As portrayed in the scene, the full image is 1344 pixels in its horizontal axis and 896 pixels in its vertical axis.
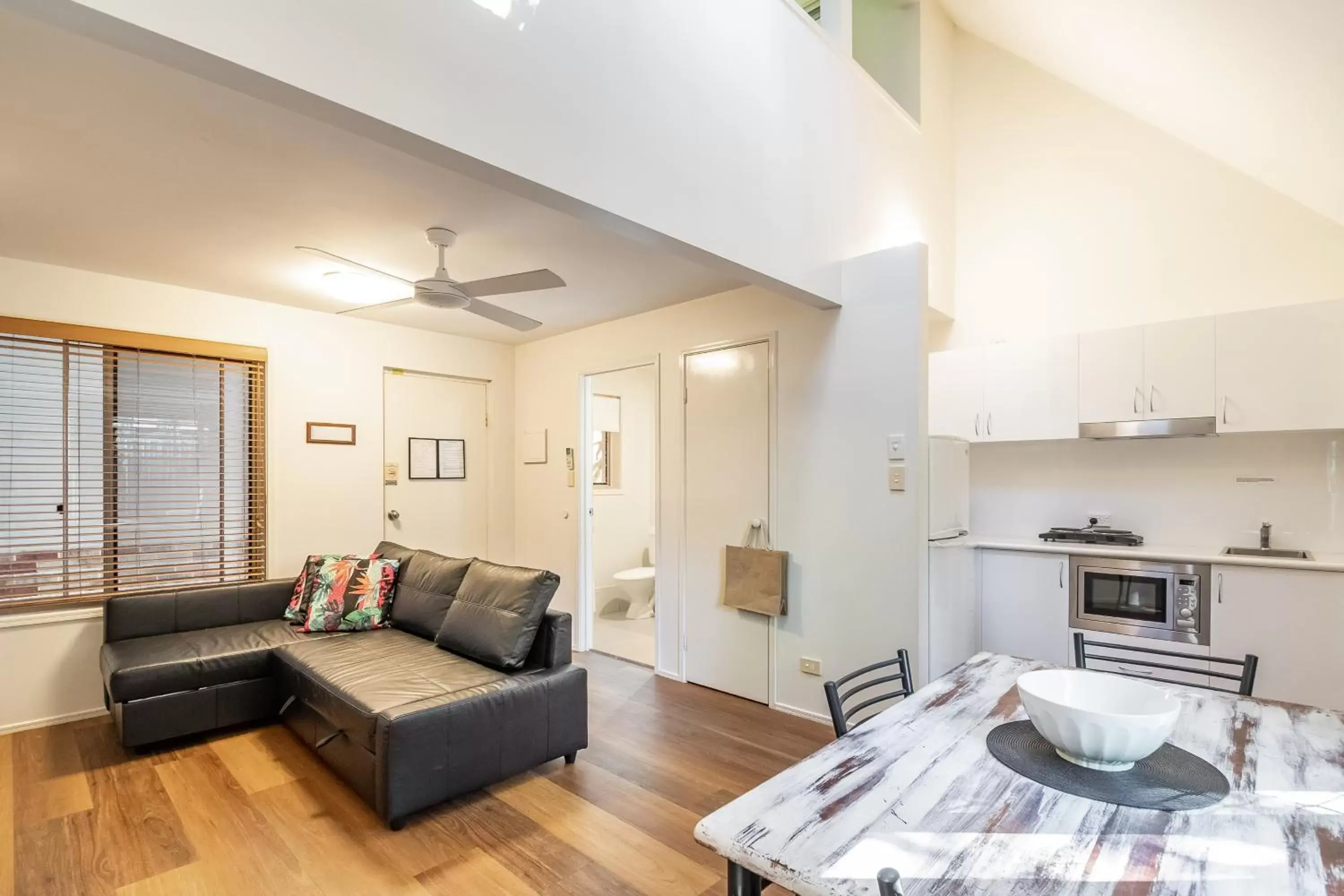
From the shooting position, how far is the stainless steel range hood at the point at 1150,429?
3.26 metres

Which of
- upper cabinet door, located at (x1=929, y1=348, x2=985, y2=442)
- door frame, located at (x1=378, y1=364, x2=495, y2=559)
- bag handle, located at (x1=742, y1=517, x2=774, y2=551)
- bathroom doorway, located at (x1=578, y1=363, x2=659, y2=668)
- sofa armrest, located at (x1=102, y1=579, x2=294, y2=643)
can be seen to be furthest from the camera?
bathroom doorway, located at (x1=578, y1=363, x2=659, y2=668)

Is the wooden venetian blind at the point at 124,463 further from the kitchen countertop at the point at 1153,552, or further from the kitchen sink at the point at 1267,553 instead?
the kitchen sink at the point at 1267,553

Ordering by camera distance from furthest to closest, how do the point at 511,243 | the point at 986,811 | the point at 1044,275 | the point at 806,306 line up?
the point at 1044,275, the point at 806,306, the point at 511,243, the point at 986,811

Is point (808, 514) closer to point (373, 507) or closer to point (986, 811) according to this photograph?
point (986, 811)

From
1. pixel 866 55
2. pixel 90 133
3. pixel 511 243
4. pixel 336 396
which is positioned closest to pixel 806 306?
pixel 511 243

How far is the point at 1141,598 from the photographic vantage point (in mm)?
3428

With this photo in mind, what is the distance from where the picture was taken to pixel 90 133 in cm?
210

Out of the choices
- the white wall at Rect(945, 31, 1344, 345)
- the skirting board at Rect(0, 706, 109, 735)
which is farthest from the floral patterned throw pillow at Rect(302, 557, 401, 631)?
the white wall at Rect(945, 31, 1344, 345)

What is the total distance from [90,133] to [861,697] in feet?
12.3

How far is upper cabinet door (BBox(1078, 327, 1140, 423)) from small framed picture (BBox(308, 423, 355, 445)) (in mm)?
4660

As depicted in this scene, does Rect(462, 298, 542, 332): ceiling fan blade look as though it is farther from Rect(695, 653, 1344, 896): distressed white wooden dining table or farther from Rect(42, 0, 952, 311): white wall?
Rect(695, 653, 1344, 896): distressed white wooden dining table

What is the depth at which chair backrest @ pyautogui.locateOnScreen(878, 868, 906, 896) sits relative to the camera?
833 mm

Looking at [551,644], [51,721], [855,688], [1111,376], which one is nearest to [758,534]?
[551,644]

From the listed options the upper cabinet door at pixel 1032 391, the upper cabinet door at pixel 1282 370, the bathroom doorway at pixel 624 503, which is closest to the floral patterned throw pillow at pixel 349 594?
the bathroom doorway at pixel 624 503
